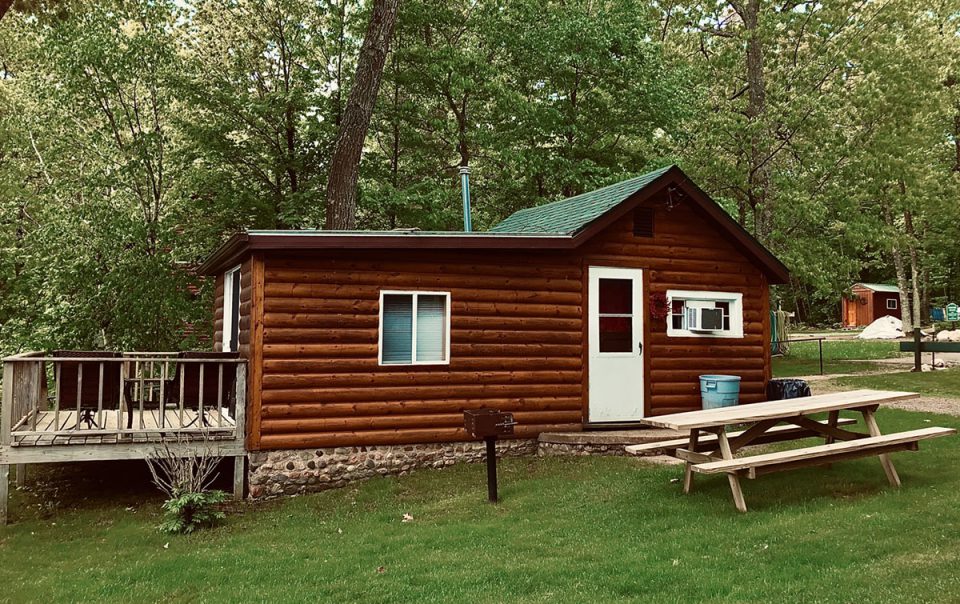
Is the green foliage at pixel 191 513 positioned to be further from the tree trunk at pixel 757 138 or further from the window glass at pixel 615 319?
the tree trunk at pixel 757 138

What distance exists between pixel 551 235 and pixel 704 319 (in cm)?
305

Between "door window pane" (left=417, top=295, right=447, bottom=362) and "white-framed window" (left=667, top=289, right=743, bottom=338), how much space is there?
3.65m

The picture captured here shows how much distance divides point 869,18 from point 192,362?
70.9 ft

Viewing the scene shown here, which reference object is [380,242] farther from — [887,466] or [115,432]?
[887,466]

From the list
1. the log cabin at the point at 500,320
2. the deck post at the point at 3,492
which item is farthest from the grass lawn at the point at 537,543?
the log cabin at the point at 500,320

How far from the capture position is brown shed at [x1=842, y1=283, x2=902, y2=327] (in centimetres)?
3941

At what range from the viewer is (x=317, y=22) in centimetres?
1956

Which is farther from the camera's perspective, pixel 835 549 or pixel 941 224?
pixel 941 224

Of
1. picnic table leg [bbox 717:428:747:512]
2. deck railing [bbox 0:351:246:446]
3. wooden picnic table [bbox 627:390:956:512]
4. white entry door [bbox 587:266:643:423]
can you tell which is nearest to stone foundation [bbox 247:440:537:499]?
deck railing [bbox 0:351:246:446]

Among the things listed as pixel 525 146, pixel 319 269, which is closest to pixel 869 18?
pixel 525 146

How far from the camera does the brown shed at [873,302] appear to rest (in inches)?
1551

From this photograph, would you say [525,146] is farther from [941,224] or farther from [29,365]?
[941,224]

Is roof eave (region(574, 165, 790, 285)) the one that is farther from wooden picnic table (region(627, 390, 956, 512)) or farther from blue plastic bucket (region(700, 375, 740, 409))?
wooden picnic table (region(627, 390, 956, 512))

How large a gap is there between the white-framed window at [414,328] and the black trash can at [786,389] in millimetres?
5342
